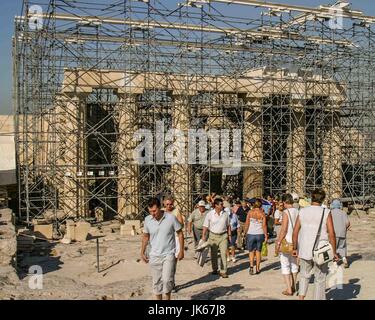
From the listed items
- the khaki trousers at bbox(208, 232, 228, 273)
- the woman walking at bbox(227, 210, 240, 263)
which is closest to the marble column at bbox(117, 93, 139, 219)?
the woman walking at bbox(227, 210, 240, 263)

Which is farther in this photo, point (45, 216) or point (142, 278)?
point (45, 216)

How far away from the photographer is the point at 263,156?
22312 millimetres

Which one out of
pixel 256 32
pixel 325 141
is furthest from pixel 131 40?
pixel 325 141

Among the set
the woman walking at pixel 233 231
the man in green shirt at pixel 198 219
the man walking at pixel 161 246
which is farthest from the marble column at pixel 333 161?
the man walking at pixel 161 246

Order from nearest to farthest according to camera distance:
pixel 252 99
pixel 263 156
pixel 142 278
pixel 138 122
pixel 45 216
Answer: pixel 142 278, pixel 45 216, pixel 138 122, pixel 252 99, pixel 263 156

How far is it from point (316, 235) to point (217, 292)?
2654mm

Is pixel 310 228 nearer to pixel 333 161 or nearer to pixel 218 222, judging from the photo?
pixel 218 222

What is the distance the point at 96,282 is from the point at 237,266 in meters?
2.75

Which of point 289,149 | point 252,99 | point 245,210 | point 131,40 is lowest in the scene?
point 245,210

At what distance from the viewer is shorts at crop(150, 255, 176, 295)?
6.69m

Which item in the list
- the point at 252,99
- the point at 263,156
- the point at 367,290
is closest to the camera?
the point at 367,290

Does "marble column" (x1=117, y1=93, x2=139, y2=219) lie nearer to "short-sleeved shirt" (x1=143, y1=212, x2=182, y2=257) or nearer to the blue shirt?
the blue shirt

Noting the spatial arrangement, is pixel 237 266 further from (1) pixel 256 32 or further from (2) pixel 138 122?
(1) pixel 256 32

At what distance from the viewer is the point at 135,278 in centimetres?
1005
